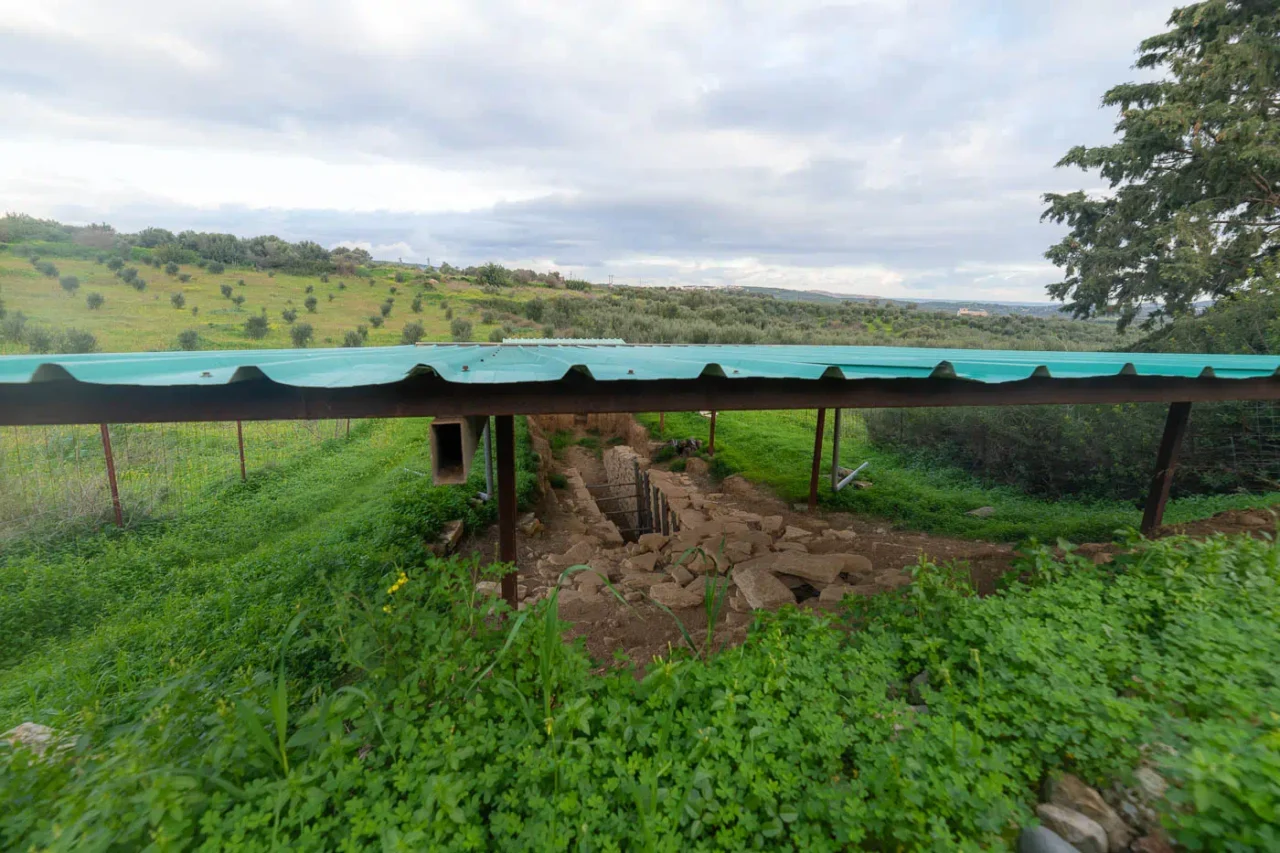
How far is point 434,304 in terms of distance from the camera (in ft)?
104

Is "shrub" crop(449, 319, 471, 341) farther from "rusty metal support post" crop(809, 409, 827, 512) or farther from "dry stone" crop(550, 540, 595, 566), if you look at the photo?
"dry stone" crop(550, 540, 595, 566)

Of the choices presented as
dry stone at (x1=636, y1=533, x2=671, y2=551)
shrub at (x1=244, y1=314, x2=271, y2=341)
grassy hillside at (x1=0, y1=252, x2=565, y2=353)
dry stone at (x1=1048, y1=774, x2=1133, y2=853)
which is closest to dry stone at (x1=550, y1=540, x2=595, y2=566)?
dry stone at (x1=636, y1=533, x2=671, y2=551)

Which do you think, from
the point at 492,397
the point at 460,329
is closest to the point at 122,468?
the point at 492,397

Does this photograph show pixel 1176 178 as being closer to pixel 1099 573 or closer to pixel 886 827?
pixel 1099 573

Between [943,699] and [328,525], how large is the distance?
7305mm

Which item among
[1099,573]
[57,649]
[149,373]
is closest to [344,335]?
[57,649]

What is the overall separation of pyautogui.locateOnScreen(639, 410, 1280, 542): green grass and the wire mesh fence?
830cm

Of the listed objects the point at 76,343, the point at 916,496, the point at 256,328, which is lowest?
the point at 916,496

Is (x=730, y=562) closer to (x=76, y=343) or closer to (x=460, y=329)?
(x=76, y=343)

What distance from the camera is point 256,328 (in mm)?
20031

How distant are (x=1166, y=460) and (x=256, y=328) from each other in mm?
24700

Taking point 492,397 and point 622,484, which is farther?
point 622,484

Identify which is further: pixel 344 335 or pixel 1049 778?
pixel 344 335

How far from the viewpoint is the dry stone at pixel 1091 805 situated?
1804 mm
